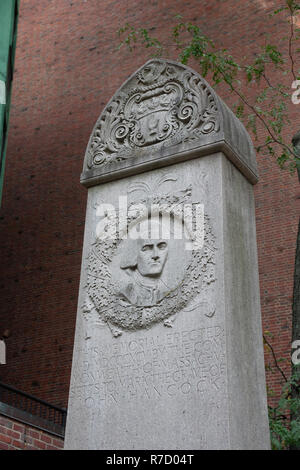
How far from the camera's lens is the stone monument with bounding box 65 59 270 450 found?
3902mm

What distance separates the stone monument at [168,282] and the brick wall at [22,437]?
4752 millimetres

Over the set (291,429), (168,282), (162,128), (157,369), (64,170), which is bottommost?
(157,369)

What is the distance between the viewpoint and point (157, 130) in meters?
4.85

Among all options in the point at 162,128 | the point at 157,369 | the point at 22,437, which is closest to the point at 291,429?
the point at 157,369

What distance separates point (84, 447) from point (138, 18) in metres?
13.4

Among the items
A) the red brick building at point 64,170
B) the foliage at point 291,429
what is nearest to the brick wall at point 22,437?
the red brick building at point 64,170

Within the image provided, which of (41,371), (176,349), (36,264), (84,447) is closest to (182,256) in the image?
(176,349)

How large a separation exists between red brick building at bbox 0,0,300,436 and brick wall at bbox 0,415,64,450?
3512mm

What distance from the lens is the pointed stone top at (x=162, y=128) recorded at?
4.57m

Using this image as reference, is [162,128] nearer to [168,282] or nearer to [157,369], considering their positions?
[168,282]

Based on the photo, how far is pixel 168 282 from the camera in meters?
4.32

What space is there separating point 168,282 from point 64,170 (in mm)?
11538

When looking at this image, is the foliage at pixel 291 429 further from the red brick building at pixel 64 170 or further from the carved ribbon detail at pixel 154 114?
the red brick building at pixel 64 170

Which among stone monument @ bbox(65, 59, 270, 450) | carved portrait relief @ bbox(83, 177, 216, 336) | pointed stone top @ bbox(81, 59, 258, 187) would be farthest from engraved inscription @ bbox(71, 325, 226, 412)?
pointed stone top @ bbox(81, 59, 258, 187)
